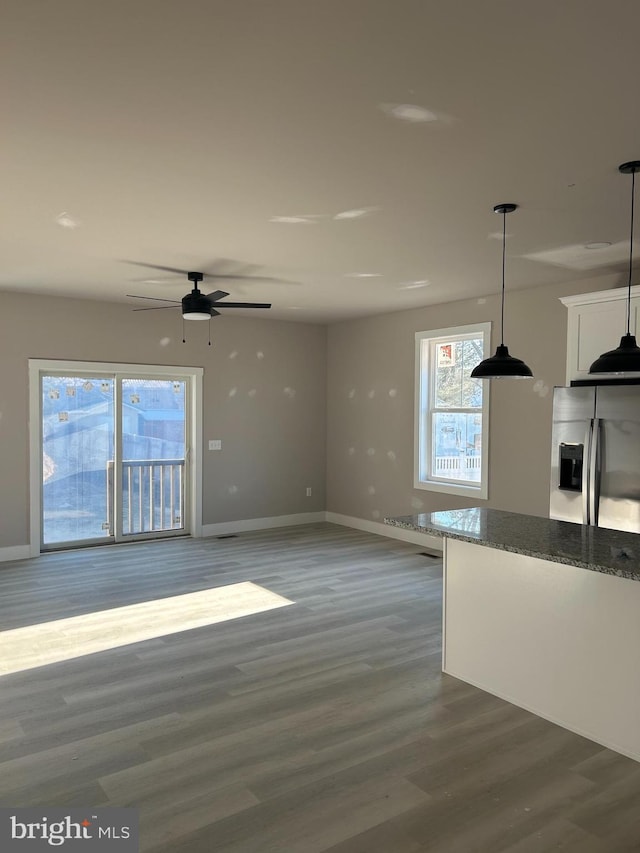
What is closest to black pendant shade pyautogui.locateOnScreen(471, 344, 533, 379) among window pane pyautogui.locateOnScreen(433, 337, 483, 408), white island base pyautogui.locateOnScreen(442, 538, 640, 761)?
white island base pyautogui.locateOnScreen(442, 538, 640, 761)

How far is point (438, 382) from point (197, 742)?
4855 mm

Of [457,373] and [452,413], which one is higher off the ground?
[457,373]

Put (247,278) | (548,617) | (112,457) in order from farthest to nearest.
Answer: (112,457), (247,278), (548,617)

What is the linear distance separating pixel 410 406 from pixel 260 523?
8.04ft

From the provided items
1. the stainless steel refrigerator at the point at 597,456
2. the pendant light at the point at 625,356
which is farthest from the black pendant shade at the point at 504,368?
the stainless steel refrigerator at the point at 597,456

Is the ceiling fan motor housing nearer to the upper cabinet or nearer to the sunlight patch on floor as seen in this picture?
the sunlight patch on floor

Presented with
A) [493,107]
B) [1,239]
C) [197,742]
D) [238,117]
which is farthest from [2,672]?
[493,107]

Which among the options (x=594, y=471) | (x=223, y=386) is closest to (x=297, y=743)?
(x=594, y=471)

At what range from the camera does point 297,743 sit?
2922 mm

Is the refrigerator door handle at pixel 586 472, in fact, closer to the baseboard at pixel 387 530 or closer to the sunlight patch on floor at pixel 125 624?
the baseboard at pixel 387 530

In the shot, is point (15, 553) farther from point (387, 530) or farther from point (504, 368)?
point (504, 368)

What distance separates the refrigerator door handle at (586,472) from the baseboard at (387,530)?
193 cm

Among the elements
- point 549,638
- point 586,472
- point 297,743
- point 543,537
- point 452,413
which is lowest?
point 297,743

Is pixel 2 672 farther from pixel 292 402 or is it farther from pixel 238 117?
pixel 292 402
